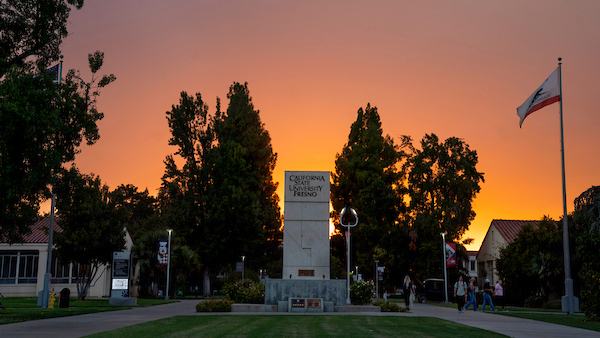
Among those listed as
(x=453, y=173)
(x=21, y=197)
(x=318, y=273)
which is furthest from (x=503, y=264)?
(x=21, y=197)

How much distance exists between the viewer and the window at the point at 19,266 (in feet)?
172

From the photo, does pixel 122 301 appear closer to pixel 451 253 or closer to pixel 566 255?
pixel 451 253

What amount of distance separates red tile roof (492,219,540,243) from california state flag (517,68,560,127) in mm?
36827

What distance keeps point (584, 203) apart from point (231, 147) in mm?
38639

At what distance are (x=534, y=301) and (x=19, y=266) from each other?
148 feet

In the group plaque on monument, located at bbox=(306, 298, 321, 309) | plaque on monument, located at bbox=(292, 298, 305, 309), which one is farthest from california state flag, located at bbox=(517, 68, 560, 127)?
plaque on monument, located at bbox=(292, 298, 305, 309)

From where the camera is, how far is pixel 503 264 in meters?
47.3

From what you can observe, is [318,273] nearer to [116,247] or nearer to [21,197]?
[21,197]

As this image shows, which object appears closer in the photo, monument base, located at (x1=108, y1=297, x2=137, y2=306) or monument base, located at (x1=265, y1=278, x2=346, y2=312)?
monument base, located at (x1=265, y1=278, x2=346, y2=312)

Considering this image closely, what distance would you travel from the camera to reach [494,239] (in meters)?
66.4

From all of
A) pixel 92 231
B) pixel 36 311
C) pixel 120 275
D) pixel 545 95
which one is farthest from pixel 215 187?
pixel 545 95

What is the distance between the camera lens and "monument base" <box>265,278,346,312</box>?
1085 inches

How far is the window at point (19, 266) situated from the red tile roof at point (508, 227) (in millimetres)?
A: 49014

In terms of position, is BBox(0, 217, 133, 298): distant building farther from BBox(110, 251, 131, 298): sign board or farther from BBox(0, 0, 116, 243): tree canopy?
BBox(0, 0, 116, 243): tree canopy
